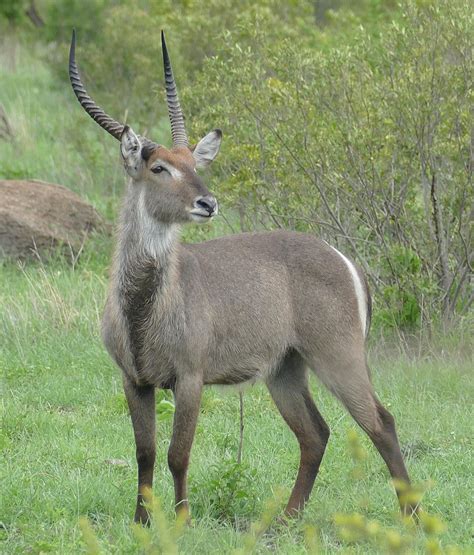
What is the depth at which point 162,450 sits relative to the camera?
605 centimetres

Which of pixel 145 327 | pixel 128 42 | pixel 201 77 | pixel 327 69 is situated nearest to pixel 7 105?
pixel 128 42

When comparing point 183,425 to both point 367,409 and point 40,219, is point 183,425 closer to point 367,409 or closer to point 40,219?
point 367,409

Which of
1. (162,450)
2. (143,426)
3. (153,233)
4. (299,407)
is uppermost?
(153,233)

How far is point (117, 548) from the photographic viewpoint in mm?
4418

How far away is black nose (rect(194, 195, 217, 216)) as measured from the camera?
501 cm

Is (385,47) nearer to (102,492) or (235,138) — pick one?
(235,138)

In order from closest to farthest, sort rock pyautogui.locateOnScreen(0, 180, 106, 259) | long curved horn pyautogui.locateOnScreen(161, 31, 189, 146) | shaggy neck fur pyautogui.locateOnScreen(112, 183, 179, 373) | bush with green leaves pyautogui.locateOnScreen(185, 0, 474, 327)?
shaggy neck fur pyautogui.locateOnScreen(112, 183, 179, 373), long curved horn pyautogui.locateOnScreen(161, 31, 189, 146), bush with green leaves pyautogui.locateOnScreen(185, 0, 474, 327), rock pyautogui.locateOnScreen(0, 180, 106, 259)

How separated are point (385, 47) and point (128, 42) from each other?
23.3ft

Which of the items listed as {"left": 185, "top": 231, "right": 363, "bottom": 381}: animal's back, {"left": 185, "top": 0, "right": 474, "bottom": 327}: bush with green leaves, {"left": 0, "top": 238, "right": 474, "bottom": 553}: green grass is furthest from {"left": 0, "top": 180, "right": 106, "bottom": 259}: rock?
{"left": 185, "top": 231, "right": 363, "bottom": 381}: animal's back

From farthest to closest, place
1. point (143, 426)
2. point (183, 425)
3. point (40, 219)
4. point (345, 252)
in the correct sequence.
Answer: point (40, 219) < point (345, 252) < point (143, 426) < point (183, 425)

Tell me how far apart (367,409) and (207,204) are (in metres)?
1.19

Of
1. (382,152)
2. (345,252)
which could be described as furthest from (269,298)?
(345,252)

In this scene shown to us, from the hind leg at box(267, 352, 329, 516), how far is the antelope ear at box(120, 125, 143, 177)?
115 cm

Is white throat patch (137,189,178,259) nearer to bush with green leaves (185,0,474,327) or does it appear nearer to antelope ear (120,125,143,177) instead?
antelope ear (120,125,143,177)
